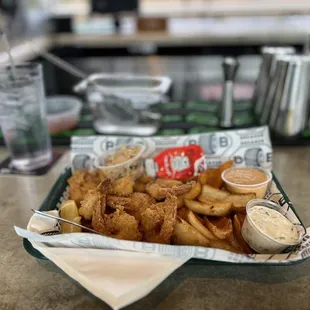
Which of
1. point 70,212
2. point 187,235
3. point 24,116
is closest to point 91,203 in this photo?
point 70,212

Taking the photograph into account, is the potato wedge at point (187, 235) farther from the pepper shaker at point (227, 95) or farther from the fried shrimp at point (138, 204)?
the pepper shaker at point (227, 95)

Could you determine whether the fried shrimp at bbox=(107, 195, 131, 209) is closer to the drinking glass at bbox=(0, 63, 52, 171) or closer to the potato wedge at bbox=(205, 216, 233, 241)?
the potato wedge at bbox=(205, 216, 233, 241)

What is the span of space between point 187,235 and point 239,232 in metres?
0.17

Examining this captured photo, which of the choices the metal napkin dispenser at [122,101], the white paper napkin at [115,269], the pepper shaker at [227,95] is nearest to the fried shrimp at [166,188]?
the white paper napkin at [115,269]

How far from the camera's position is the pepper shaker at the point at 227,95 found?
1.95 m

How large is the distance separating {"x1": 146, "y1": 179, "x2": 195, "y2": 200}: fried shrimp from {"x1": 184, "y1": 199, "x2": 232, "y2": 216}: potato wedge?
0.07 metres

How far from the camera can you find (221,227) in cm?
115

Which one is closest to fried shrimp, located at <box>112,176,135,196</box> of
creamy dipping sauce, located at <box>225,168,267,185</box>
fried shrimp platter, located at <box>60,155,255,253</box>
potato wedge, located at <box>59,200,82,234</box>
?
fried shrimp platter, located at <box>60,155,255,253</box>

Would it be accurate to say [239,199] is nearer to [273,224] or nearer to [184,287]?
[273,224]

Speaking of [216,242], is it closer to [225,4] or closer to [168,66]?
[168,66]

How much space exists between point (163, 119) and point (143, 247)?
120 cm

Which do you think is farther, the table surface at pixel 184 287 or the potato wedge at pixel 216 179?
the potato wedge at pixel 216 179

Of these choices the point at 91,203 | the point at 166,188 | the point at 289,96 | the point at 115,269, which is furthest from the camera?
the point at 289,96

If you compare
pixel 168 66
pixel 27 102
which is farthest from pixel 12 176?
pixel 168 66
